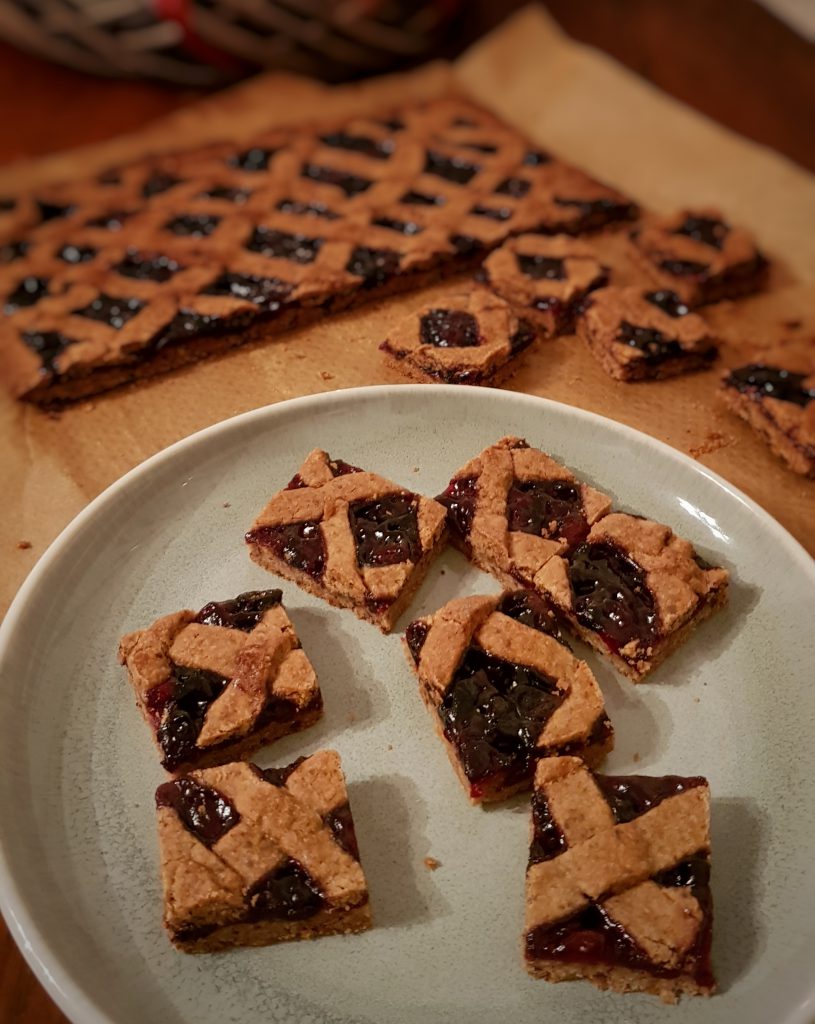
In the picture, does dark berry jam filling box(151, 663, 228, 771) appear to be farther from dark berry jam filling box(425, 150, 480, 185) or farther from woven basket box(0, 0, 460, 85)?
woven basket box(0, 0, 460, 85)

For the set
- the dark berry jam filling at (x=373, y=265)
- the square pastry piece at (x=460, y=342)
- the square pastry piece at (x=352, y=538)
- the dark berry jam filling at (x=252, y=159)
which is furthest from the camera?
the dark berry jam filling at (x=252, y=159)

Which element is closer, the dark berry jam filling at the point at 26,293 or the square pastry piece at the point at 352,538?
the square pastry piece at the point at 352,538

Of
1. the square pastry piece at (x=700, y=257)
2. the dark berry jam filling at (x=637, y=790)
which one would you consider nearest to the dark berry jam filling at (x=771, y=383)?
the square pastry piece at (x=700, y=257)

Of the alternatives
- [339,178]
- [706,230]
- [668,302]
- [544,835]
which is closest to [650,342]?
[668,302]

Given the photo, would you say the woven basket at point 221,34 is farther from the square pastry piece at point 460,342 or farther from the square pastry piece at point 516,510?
the square pastry piece at point 516,510

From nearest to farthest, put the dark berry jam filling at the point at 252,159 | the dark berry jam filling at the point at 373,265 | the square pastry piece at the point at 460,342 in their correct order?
the square pastry piece at the point at 460,342 → the dark berry jam filling at the point at 373,265 → the dark berry jam filling at the point at 252,159

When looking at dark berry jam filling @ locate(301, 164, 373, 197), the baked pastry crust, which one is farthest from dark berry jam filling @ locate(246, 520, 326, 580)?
dark berry jam filling @ locate(301, 164, 373, 197)

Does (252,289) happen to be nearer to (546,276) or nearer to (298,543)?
(546,276)
